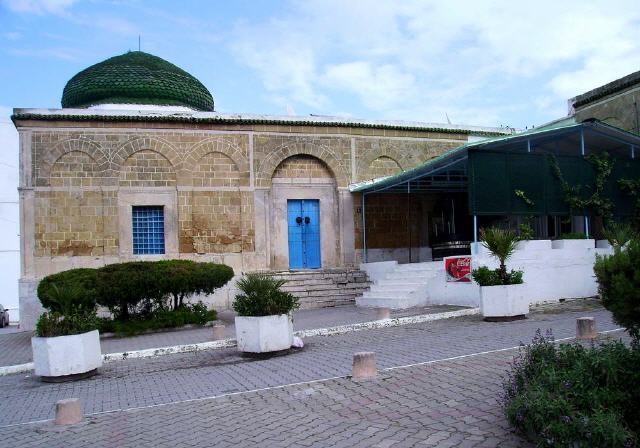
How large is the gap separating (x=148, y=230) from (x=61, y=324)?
9.58 m

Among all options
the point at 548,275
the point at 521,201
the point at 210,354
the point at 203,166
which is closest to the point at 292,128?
the point at 203,166

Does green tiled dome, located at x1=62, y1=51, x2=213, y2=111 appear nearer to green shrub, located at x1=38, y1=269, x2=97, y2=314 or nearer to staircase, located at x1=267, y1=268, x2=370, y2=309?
staircase, located at x1=267, y1=268, x2=370, y2=309

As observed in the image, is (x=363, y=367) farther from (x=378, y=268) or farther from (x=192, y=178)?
(x=192, y=178)

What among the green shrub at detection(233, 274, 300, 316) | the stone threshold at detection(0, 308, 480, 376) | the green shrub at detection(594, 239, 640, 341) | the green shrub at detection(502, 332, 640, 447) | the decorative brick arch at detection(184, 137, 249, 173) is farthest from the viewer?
the decorative brick arch at detection(184, 137, 249, 173)

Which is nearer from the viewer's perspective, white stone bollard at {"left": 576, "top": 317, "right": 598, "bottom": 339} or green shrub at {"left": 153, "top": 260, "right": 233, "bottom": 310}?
white stone bollard at {"left": 576, "top": 317, "right": 598, "bottom": 339}

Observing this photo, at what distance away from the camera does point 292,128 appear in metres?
20.1

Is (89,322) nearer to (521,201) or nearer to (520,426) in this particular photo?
(520,426)

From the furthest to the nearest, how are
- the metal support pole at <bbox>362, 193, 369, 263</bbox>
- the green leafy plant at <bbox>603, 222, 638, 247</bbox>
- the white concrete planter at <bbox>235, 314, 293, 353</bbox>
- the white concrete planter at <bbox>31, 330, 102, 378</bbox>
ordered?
1. the metal support pole at <bbox>362, 193, 369, 263</bbox>
2. the white concrete planter at <bbox>235, 314, 293, 353</bbox>
3. the white concrete planter at <bbox>31, 330, 102, 378</bbox>
4. the green leafy plant at <bbox>603, 222, 638, 247</bbox>

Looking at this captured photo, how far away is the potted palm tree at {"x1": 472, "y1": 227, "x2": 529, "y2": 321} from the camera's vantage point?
11.8 metres

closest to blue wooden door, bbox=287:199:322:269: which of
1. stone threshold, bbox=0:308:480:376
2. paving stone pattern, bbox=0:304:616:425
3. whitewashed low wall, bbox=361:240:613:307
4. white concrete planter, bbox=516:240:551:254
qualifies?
whitewashed low wall, bbox=361:240:613:307

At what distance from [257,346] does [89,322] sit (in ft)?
8.62

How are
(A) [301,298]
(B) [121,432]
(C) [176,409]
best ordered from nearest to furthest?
(B) [121,432] < (C) [176,409] < (A) [301,298]

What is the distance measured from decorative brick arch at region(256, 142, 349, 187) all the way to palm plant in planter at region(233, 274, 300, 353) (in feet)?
31.9

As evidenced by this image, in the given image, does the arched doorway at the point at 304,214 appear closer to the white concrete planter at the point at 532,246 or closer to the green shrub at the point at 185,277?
the green shrub at the point at 185,277
